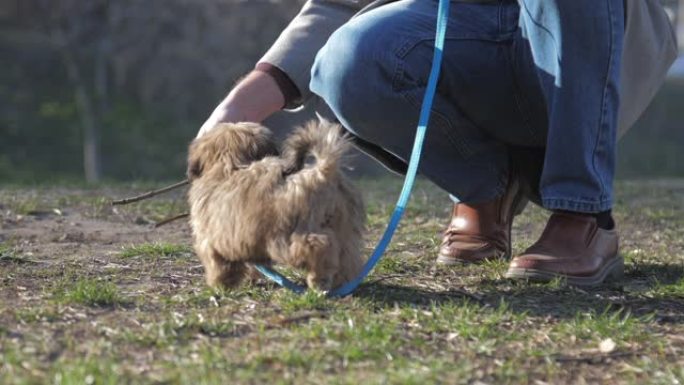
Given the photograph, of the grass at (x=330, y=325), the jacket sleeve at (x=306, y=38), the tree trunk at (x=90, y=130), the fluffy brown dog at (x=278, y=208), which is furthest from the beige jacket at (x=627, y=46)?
the tree trunk at (x=90, y=130)

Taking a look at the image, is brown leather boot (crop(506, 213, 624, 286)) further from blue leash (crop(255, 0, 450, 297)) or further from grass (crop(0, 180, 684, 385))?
blue leash (crop(255, 0, 450, 297))

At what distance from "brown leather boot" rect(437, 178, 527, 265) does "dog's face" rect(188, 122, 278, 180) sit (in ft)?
3.03

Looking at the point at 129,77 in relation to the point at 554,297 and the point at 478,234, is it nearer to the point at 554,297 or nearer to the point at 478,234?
the point at 478,234

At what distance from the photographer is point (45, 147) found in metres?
15.2

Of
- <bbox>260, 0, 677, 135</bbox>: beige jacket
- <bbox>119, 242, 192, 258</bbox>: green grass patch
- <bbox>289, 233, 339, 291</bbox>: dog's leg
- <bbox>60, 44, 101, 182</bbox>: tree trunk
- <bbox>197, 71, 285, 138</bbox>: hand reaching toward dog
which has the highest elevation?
<bbox>260, 0, 677, 135</bbox>: beige jacket

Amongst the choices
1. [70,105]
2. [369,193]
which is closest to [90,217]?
[369,193]

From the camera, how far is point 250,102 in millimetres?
3994

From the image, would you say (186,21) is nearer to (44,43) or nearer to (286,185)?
(44,43)

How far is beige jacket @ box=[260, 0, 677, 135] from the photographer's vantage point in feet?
13.0

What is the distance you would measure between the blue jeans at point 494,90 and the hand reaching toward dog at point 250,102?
0.56 feet

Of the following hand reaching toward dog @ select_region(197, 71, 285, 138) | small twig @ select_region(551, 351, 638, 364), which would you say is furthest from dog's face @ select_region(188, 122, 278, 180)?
small twig @ select_region(551, 351, 638, 364)

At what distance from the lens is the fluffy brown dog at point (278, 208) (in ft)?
10.9

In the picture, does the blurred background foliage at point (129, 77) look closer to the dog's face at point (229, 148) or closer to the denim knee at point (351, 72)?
the denim knee at point (351, 72)

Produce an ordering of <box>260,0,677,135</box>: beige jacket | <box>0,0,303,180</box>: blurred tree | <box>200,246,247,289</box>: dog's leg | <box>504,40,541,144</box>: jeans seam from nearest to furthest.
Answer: <box>200,246,247,289</box>: dog's leg → <box>260,0,677,135</box>: beige jacket → <box>504,40,541,144</box>: jeans seam → <box>0,0,303,180</box>: blurred tree
